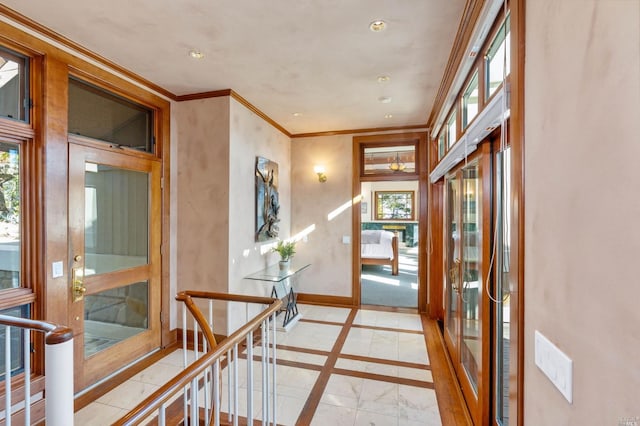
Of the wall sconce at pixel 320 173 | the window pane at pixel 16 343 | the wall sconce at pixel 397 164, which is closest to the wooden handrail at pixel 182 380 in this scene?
the window pane at pixel 16 343

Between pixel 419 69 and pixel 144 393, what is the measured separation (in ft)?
12.6

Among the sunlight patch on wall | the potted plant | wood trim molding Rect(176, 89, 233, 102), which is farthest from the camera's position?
the sunlight patch on wall

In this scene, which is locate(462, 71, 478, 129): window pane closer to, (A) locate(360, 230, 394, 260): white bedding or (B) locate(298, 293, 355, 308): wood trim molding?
(B) locate(298, 293, 355, 308): wood trim molding

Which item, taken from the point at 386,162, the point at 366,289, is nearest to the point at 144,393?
the point at 366,289

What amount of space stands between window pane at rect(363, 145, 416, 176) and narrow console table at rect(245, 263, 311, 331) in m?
2.13

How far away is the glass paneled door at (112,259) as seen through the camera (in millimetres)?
2512

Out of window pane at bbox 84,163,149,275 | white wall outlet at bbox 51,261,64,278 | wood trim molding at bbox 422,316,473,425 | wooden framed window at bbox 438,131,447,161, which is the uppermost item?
wooden framed window at bbox 438,131,447,161

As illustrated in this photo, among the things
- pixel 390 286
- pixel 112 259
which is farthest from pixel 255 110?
pixel 390 286

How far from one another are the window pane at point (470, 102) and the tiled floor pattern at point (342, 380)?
89.4 inches

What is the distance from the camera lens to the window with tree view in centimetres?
1039

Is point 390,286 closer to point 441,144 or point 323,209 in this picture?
point 323,209
